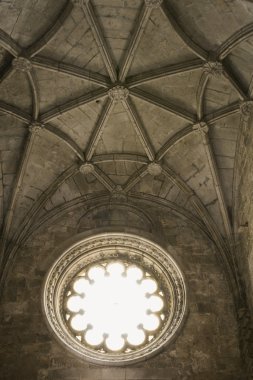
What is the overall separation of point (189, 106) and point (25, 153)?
14.2 ft

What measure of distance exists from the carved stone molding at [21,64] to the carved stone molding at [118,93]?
2101mm

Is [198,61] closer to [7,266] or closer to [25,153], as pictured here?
[25,153]

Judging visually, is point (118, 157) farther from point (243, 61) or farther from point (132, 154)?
point (243, 61)

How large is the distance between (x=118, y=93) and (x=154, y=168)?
7.93ft

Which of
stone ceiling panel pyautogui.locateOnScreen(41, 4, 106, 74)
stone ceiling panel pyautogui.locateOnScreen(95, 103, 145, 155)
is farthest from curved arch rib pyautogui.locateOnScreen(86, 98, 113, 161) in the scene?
stone ceiling panel pyautogui.locateOnScreen(41, 4, 106, 74)

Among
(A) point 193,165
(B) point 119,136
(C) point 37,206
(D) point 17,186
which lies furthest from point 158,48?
(C) point 37,206

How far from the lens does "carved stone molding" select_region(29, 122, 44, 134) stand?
50.7 feet

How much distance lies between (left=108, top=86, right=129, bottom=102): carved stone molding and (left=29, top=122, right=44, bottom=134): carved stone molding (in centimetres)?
192

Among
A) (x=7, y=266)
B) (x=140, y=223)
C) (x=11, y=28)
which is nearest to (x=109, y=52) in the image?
(x=11, y=28)

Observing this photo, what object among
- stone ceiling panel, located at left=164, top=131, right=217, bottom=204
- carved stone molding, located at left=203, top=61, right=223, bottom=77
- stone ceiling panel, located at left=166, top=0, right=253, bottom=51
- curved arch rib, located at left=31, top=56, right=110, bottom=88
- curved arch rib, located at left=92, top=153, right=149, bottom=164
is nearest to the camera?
stone ceiling panel, located at left=166, top=0, right=253, bottom=51

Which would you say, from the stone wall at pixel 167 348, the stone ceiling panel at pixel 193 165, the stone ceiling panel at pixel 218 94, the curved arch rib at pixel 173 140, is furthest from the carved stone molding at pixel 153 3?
the stone wall at pixel 167 348

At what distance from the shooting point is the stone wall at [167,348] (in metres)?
13.7

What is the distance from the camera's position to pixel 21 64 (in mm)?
14094

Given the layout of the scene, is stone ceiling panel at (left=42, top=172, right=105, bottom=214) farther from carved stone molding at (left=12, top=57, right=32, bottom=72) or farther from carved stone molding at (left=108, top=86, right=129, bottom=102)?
carved stone molding at (left=12, top=57, right=32, bottom=72)
